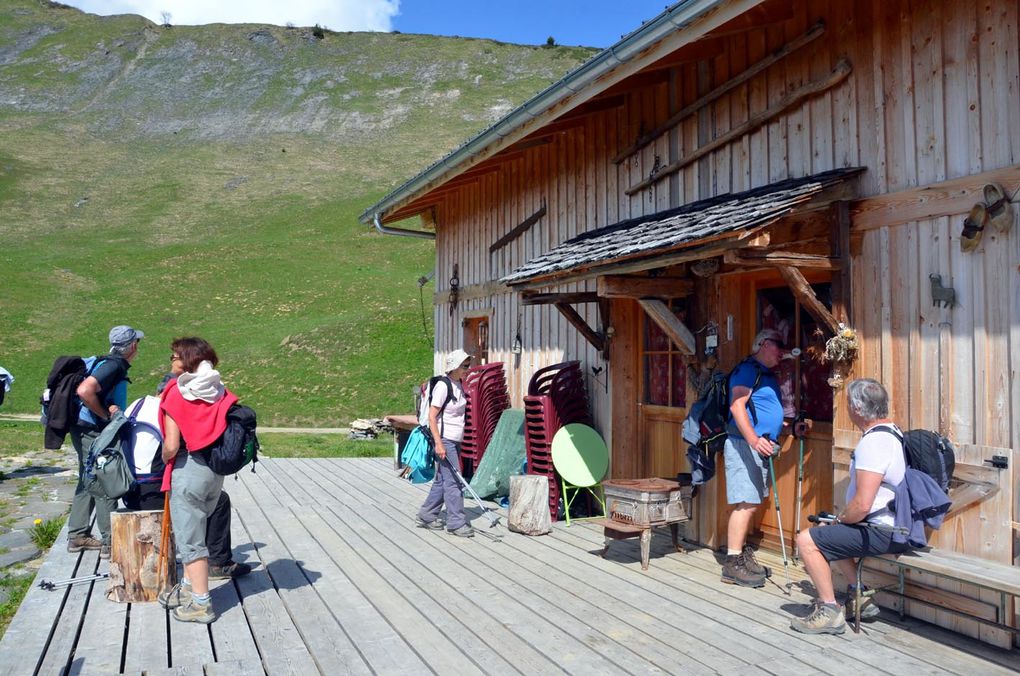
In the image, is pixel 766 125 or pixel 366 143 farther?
pixel 366 143

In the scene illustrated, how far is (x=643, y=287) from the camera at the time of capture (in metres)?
6.30

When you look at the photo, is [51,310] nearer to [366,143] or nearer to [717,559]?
[717,559]

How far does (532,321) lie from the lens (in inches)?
364

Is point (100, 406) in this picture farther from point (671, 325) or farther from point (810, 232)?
point (810, 232)

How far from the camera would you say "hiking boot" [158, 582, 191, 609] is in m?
4.79

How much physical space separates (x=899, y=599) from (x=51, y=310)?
3190 cm

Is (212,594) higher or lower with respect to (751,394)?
lower

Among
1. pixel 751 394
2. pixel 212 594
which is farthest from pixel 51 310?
pixel 751 394

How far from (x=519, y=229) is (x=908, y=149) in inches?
208

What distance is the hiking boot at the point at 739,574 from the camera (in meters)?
5.29

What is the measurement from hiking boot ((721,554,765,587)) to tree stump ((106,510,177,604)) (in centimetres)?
369

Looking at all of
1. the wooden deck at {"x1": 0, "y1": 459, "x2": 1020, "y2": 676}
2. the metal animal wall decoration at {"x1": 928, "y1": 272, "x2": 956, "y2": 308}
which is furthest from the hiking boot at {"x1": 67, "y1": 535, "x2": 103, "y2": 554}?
the metal animal wall decoration at {"x1": 928, "y1": 272, "x2": 956, "y2": 308}

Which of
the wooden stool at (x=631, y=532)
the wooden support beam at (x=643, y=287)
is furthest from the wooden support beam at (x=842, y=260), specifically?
the wooden stool at (x=631, y=532)

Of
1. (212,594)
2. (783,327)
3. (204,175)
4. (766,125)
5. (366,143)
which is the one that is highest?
(366,143)
